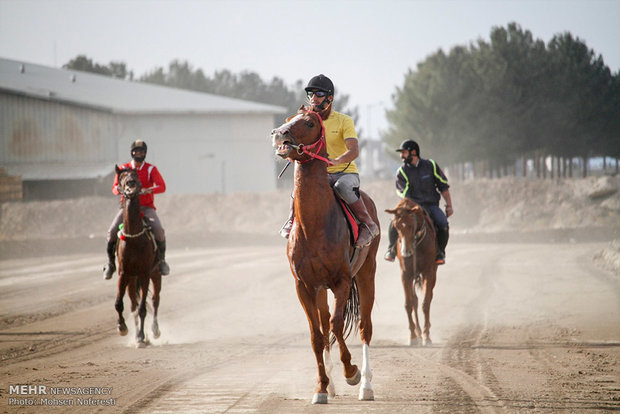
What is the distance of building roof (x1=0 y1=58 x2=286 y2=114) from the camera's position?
44625mm

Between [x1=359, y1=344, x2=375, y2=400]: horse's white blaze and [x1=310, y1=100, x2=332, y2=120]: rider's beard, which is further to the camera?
[x1=310, y1=100, x2=332, y2=120]: rider's beard

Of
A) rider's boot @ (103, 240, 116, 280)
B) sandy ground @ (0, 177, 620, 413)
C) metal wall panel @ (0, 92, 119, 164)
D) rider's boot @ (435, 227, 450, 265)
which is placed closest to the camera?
sandy ground @ (0, 177, 620, 413)

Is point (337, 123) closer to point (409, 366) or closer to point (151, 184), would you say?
point (409, 366)

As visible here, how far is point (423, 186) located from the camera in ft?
42.3

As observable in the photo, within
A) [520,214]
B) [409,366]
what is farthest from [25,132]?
[409,366]

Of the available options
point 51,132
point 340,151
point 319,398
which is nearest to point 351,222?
point 340,151

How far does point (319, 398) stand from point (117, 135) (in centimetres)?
4085

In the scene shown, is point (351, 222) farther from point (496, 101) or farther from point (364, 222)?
point (496, 101)

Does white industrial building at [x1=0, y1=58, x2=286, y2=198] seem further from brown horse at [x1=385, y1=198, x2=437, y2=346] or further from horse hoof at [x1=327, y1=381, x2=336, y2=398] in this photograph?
horse hoof at [x1=327, y1=381, x2=336, y2=398]

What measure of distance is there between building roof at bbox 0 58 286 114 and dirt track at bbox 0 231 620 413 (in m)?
24.1

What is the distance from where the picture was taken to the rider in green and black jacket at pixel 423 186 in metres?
12.8

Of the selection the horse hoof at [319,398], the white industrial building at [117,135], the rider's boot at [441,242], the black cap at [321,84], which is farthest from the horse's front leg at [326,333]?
the white industrial building at [117,135]

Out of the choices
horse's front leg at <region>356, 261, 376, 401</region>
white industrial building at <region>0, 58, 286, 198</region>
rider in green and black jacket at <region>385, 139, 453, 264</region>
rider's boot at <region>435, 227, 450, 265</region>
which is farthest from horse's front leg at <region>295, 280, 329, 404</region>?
white industrial building at <region>0, 58, 286, 198</region>

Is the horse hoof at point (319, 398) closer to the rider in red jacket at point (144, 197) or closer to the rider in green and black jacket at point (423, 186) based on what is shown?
the rider in green and black jacket at point (423, 186)
